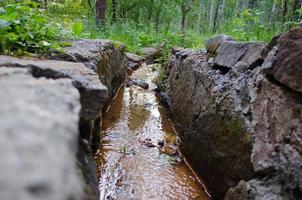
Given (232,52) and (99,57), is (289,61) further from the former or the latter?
(99,57)

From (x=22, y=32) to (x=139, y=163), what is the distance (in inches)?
63.3

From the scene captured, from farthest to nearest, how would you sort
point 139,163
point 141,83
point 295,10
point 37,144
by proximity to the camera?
point 141,83 → point 295,10 → point 139,163 → point 37,144

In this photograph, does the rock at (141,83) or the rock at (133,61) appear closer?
the rock at (141,83)

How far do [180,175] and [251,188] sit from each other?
1.07 metres

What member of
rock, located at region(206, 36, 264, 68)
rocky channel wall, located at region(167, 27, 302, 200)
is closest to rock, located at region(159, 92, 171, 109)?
rocky channel wall, located at region(167, 27, 302, 200)

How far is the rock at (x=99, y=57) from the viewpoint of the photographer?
3203 mm

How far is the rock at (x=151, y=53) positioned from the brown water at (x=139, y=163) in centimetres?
450

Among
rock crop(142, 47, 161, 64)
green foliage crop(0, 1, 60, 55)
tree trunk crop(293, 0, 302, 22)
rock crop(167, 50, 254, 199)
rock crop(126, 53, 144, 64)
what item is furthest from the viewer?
rock crop(142, 47, 161, 64)

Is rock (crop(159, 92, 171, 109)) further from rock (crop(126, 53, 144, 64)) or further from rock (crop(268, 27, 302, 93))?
rock (crop(126, 53, 144, 64))

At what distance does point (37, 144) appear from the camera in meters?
0.77

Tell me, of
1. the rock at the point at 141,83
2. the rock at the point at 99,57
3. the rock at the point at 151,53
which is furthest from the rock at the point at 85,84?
the rock at the point at 151,53

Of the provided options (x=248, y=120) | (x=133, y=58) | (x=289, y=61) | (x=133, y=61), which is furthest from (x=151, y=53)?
(x=289, y=61)

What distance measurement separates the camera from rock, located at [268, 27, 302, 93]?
202 centimetres

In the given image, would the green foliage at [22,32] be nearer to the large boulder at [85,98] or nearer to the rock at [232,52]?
the large boulder at [85,98]
